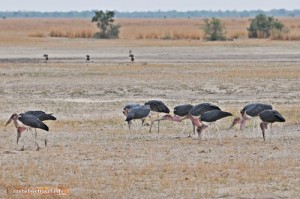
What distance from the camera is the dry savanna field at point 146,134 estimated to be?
12.9 meters

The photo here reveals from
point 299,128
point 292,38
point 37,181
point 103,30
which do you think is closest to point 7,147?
point 37,181

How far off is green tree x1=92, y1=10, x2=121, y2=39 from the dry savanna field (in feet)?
73.4

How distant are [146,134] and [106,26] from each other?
47.5 m

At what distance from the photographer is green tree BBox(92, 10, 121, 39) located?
63938mm

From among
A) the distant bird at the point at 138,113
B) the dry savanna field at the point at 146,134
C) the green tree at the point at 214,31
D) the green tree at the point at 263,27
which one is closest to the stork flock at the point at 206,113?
the distant bird at the point at 138,113

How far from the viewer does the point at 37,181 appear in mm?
13078

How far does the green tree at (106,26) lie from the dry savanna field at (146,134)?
22375mm

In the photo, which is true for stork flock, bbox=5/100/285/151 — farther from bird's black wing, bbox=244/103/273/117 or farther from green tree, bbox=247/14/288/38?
green tree, bbox=247/14/288/38

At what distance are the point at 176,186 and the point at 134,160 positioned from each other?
2.38 m

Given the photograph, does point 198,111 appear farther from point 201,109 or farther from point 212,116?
point 212,116

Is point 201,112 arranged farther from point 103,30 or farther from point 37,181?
point 103,30

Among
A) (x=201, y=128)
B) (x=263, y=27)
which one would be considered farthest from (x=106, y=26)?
(x=201, y=128)

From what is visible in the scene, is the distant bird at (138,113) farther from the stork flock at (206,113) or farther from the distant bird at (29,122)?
the distant bird at (29,122)

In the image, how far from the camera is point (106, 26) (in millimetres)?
65625
